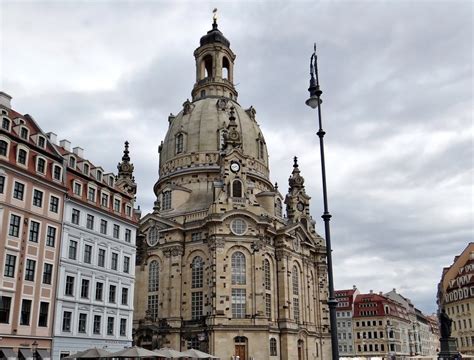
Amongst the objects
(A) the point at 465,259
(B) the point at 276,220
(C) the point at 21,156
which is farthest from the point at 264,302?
(A) the point at 465,259

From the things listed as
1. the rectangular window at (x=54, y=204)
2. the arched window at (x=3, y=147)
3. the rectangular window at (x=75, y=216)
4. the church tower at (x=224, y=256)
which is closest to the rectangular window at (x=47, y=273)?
the rectangular window at (x=54, y=204)

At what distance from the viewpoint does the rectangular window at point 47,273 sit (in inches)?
1441

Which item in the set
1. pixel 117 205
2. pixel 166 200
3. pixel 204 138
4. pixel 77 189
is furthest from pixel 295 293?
pixel 77 189

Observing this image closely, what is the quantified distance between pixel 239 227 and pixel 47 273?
30476 mm

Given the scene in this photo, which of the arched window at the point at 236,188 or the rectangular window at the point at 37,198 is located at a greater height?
the arched window at the point at 236,188

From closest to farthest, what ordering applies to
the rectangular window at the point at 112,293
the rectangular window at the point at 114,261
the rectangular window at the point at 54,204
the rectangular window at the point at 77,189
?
the rectangular window at the point at 54,204
the rectangular window at the point at 77,189
the rectangular window at the point at 112,293
the rectangular window at the point at 114,261

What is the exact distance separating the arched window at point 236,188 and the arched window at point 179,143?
14.0m

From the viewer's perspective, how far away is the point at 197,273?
2564 inches

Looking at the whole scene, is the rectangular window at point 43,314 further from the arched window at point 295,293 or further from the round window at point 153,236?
the arched window at point 295,293

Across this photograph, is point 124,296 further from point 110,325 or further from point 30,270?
point 30,270

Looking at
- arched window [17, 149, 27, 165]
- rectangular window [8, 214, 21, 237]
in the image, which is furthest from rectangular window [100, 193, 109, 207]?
rectangular window [8, 214, 21, 237]

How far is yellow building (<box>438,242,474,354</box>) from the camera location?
80750 mm

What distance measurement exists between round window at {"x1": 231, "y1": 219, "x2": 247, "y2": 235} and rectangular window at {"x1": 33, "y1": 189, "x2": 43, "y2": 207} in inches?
1185

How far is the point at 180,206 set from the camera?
7212 cm
